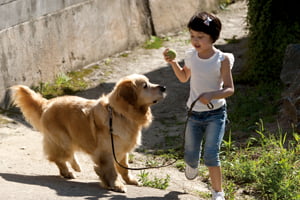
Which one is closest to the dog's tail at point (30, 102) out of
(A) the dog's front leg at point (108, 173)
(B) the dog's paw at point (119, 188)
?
(A) the dog's front leg at point (108, 173)

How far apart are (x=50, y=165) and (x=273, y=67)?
4390mm

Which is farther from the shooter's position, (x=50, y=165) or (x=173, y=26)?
(x=173, y=26)

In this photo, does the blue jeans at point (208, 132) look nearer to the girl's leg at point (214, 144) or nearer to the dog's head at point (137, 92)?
the girl's leg at point (214, 144)

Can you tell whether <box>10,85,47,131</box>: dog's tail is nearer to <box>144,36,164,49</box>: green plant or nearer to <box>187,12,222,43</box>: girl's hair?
<box>187,12,222,43</box>: girl's hair

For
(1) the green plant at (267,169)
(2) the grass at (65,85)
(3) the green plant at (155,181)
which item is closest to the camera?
(1) the green plant at (267,169)

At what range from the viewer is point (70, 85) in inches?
376

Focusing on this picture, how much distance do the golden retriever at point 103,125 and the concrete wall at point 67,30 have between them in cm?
255

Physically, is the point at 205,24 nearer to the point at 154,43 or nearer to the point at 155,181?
the point at 155,181

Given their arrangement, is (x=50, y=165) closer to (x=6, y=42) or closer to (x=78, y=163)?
(x=78, y=163)

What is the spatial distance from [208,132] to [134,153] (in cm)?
224

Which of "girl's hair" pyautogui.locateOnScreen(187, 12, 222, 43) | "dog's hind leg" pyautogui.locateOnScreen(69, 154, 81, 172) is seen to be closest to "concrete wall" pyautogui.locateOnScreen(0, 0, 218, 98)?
"dog's hind leg" pyautogui.locateOnScreen(69, 154, 81, 172)

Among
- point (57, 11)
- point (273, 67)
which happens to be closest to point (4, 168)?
point (57, 11)

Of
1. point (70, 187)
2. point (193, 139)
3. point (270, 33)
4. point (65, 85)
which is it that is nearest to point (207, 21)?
point (193, 139)

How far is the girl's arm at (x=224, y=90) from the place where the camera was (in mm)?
4883
